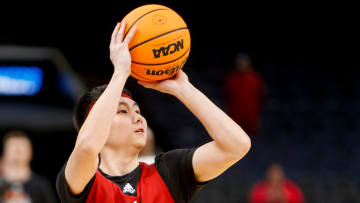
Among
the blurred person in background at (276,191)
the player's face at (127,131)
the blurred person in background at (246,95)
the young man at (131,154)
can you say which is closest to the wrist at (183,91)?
the young man at (131,154)

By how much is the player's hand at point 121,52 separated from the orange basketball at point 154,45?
5 cm

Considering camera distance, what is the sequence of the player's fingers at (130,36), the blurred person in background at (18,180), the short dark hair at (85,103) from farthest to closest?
the blurred person in background at (18,180), the short dark hair at (85,103), the player's fingers at (130,36)

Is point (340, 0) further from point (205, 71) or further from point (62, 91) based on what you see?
point (62, 91)

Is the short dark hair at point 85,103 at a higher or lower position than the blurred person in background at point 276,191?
higher

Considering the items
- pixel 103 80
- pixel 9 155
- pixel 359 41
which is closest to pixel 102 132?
pixel 9 155

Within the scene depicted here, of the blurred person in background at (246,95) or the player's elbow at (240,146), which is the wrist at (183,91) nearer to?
the player's elbow at (240,146)

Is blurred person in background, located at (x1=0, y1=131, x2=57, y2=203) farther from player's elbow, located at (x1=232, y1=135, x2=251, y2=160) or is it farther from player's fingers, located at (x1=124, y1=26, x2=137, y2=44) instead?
player's elbow, located at (x1=232, y1=135, x2=251, y2=160)

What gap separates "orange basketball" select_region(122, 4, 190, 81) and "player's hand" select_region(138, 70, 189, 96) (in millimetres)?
30

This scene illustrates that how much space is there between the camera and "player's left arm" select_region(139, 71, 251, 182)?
8.77ft

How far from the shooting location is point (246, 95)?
1045 centimetres

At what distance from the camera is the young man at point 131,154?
8.23 ft

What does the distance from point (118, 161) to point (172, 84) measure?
1.51 feet

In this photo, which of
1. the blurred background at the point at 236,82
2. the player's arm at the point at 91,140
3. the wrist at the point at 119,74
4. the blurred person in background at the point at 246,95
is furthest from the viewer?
the blurred person in background at the point at 246,95

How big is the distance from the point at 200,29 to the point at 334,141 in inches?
142
